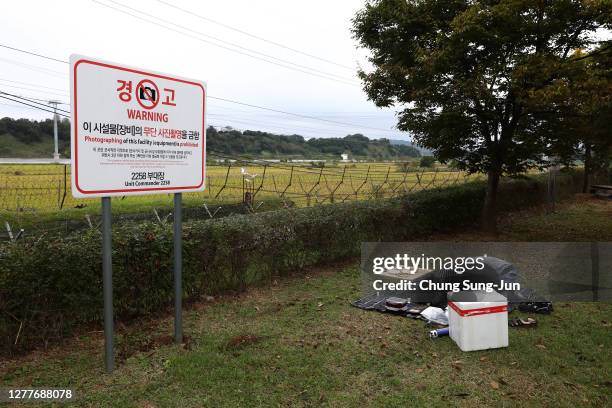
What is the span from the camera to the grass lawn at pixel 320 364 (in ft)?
10.6

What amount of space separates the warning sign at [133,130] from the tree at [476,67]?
584 cm

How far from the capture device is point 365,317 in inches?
198

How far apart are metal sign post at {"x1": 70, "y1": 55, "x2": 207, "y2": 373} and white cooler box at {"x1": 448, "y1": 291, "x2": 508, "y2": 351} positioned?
2.64 metres

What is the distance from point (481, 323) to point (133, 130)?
3497mm

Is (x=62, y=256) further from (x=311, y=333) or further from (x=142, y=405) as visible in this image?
(x=311, y=333)

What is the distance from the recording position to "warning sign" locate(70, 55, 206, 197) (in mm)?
3189

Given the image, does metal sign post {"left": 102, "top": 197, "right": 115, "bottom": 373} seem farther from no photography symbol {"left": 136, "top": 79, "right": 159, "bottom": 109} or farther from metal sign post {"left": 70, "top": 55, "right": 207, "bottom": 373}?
no photography symbol {"left": 136, "top": 79, "right": 159, "bottom": 109}

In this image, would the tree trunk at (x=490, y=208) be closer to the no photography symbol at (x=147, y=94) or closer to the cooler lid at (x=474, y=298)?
the cooler lid at (x=474, y=298)

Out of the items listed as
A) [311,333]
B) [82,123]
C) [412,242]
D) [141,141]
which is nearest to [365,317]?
[311,333]

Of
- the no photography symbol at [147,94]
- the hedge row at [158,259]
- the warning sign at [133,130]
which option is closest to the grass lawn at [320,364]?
the hedge row at [158,259]

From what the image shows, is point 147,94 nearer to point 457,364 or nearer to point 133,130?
point 133,130

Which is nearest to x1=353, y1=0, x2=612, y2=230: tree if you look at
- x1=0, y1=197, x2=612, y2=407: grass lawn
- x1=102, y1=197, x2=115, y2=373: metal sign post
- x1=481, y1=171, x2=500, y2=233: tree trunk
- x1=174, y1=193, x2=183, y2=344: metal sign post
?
x1=481, y1=171, x2=500, y2=233: tree trunk

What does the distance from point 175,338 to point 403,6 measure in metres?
7.95

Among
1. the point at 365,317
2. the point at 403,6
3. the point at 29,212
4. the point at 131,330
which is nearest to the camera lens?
the point at 131,330
